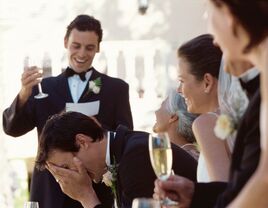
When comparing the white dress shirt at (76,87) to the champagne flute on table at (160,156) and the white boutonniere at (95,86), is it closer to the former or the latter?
the white boutonniere at (95,86)

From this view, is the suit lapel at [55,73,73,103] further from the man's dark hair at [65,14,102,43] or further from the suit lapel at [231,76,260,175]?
the suit lapel at [231,76,260,175]

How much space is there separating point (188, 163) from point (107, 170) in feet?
1.12

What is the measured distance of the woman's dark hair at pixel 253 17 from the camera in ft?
5.77

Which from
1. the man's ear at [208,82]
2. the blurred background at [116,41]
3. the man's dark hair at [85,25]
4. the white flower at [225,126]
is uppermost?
the blurred background at [116,41]

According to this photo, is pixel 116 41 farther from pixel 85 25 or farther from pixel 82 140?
pixel 82 140

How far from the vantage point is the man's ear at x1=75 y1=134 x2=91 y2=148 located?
358 centimetres

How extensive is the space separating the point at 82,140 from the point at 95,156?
0.09 m

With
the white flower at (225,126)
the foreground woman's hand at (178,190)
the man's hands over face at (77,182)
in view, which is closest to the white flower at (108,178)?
the man's hands over face at (77,182)

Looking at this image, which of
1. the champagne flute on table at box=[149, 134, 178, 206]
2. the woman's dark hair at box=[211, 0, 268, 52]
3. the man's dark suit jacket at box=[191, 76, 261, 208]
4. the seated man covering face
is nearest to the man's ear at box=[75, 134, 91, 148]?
the seated man covering face

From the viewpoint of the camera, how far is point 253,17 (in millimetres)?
1769

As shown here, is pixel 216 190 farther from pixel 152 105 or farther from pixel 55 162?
pixel 152 105

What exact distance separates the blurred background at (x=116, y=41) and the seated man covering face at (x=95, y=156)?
4.43 m

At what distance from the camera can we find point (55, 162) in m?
3.65

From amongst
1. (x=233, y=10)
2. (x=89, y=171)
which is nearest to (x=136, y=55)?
(x=89, y=171)
